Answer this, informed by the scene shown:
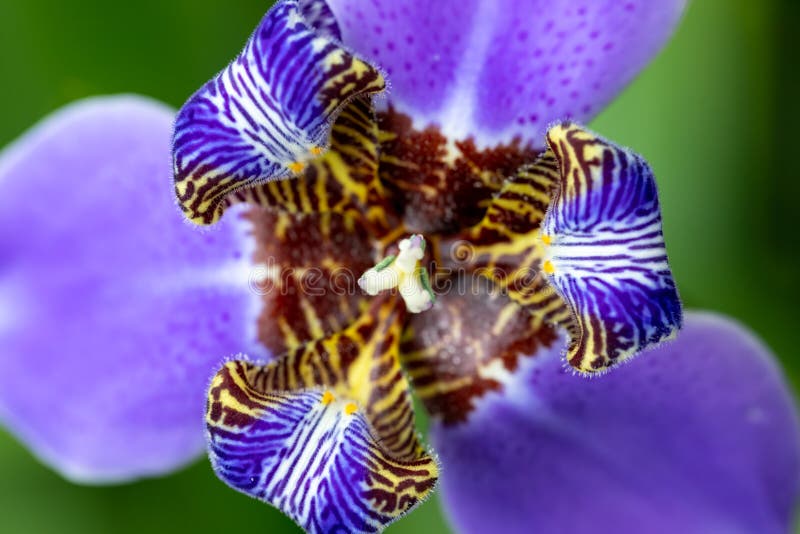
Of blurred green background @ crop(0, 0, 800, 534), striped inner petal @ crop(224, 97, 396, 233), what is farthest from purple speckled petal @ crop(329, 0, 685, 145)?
blurred green background @ crop(0, 0, 800, 534)

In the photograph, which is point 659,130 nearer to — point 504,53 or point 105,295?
point 504,53

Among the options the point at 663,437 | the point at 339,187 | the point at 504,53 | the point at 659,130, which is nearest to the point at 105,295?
the point at 339,187

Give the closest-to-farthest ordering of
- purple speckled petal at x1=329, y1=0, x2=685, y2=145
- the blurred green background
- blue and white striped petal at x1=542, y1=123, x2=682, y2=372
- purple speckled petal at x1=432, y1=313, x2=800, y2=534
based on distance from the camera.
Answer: blue and white striped petal at x1=542, y1=123, x2=682, y2=372
purple speckled petal at x1=329, y1=0, x2=685, y2=145
purple speckled petal at x1=432, y1=313, x2=800, y2=534
the blurred green background

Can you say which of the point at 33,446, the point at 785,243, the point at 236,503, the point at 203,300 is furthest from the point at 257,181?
the point at 785,243

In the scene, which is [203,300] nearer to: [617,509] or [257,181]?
[257,181]

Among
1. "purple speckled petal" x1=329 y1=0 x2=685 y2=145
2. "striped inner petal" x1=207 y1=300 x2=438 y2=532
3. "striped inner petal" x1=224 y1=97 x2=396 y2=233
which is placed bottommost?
"striped inner petal" x1=207 y1=300 x2=438 y2=532

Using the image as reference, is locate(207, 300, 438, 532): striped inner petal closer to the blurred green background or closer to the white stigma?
the white stigma

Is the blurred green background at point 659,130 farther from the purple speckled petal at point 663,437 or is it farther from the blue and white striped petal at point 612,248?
the blue and white striped petal at point 612,248
